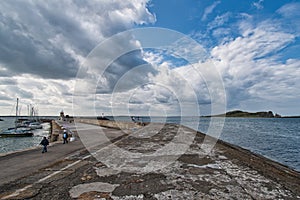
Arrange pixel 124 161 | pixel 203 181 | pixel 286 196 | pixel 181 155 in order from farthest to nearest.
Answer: pixel 181 155, pixel 124 161, pixel 203 181, pixel 286 196

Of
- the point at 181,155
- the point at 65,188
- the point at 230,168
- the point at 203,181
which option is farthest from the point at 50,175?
the point at 230,168

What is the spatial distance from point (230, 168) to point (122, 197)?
3.80 m

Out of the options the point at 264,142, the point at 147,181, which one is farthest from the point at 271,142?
the point at 147,181

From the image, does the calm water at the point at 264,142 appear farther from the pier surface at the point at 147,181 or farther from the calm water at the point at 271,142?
the pier surface at the point at 147,181

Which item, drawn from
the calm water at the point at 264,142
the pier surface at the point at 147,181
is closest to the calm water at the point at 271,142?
the calm water at the point at 264,142

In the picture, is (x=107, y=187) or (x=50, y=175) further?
(x=50, y=175)

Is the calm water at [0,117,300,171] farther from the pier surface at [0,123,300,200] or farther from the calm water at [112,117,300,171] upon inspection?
the pier surface at [0,123,300,200]

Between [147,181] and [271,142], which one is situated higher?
[147,181]

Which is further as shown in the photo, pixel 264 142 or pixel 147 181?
pixel 264 142

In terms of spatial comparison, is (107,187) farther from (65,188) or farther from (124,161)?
(124,161)

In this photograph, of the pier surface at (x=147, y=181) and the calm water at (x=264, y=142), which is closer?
the pier surface at (x=147, y=181)

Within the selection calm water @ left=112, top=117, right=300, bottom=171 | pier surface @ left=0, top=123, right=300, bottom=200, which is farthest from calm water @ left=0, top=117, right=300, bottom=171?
pier surface @ left=0, top=123, right=300, bottom=200

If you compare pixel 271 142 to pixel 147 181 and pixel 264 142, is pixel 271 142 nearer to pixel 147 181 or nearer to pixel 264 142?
pixel 264 142

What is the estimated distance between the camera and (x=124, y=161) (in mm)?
6867
